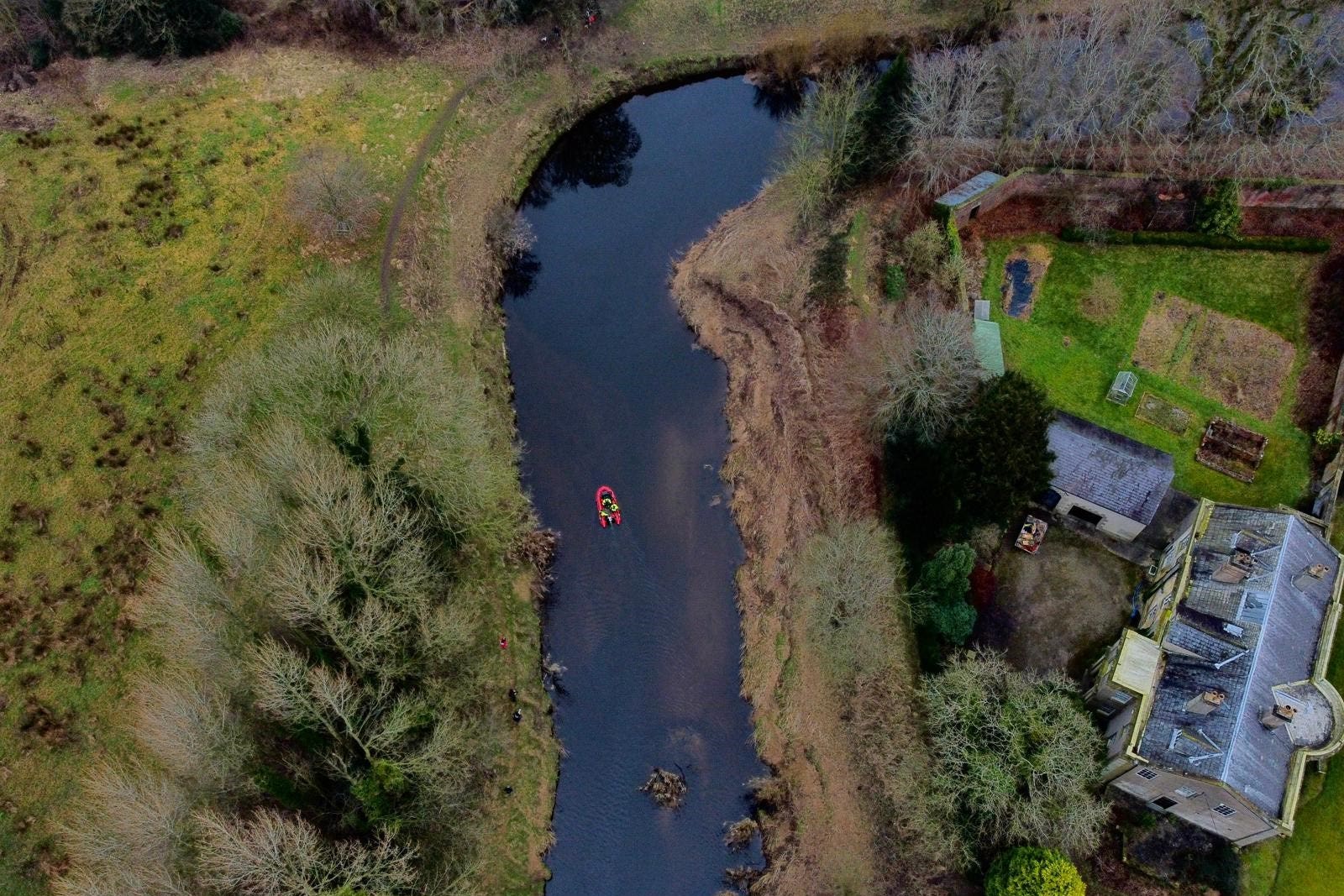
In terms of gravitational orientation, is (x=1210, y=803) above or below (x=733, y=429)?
below

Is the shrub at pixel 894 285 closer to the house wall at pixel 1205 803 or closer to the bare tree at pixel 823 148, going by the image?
the bare tree at pixel 823 148

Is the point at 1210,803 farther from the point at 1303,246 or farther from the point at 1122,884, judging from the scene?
the point at 1303,246

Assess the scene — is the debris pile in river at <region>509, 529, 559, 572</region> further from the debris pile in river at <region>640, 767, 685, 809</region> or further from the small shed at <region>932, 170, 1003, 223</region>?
the small shed at <region>932, 170, 1003, 223</region>

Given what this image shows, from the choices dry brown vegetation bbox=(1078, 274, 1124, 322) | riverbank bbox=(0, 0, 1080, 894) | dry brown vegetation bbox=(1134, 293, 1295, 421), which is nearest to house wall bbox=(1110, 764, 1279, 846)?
dry brown vegetation bbox=(1134, 293, 1295, 421)

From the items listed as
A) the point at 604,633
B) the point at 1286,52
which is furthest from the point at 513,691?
the point at 1286,52

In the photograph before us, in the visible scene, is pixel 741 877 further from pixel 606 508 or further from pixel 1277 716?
pixel 1277 716
